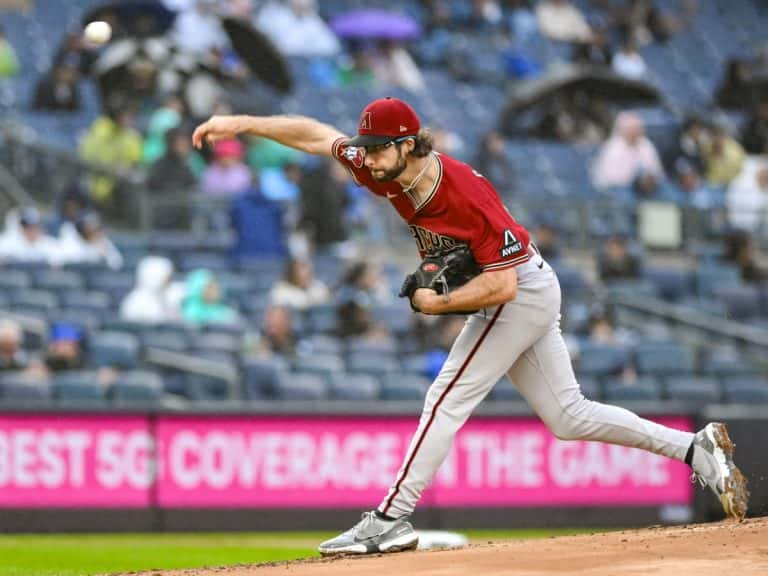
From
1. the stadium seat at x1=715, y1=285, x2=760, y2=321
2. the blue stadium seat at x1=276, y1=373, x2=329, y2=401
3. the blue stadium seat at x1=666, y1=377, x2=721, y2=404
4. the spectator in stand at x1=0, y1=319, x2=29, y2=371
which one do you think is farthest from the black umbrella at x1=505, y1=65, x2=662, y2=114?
the spectator in stand at x1=0, y1=319, x2=29, y2=371

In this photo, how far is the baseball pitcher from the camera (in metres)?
6.68

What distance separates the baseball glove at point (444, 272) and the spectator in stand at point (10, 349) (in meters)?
6.96

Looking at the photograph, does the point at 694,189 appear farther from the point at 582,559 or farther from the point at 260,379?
the point at 582,559

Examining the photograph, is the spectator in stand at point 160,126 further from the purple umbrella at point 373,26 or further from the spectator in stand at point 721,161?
the spectator in stand at point 721,161

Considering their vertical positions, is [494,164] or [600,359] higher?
[494,164]

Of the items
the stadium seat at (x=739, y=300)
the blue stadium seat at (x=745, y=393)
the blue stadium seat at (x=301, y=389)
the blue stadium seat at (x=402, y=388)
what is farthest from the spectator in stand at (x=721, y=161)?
the blue stadium seat at (x=301, y=389)

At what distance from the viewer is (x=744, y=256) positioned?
1716cm

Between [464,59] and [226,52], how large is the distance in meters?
3.74

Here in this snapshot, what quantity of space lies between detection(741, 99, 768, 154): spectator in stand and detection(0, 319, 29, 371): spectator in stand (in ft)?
33.4

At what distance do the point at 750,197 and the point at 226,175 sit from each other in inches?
251

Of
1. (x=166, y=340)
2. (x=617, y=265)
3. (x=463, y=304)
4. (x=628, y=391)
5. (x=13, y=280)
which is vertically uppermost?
(x=617, y=265)

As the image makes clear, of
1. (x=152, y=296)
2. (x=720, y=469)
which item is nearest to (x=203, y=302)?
(x=152, y=296)

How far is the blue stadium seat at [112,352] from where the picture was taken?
43.8 feet

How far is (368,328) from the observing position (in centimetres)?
1455
